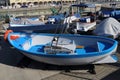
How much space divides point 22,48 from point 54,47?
1.71 m

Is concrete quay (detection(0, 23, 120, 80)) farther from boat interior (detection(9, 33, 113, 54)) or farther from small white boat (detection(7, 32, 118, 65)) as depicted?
boat interior (detection(9, 33, 113, 54))

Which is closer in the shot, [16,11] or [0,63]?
[0,63]

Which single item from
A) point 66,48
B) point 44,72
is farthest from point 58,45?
point 44,72

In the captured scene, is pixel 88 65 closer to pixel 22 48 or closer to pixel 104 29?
pixel 22 48

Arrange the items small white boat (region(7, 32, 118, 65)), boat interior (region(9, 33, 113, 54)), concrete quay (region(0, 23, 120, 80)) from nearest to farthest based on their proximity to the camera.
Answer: concrete quay (region(0, 23, 120, 80))
small white boat (region(7, 32, 118, 65))
boat interior (region(9, 33, 113, 54))

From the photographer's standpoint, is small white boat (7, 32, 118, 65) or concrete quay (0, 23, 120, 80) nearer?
concrete quay (0, 23, 120, 80)

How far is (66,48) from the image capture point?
40.5 feet

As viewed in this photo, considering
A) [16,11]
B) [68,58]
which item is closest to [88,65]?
[68,58]

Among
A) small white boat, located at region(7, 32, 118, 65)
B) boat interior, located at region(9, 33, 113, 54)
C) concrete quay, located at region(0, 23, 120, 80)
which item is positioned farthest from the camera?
boat interior, located at region(9, 33, 113, 54)

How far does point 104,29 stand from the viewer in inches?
649

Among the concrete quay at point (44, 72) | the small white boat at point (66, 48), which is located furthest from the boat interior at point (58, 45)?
the concrete quay at point (44, 72)

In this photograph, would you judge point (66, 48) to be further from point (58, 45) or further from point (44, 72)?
point (44, 72)

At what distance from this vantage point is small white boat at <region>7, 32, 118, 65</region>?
11272mm

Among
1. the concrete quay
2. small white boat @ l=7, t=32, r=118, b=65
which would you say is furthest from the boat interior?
the concrete quay
